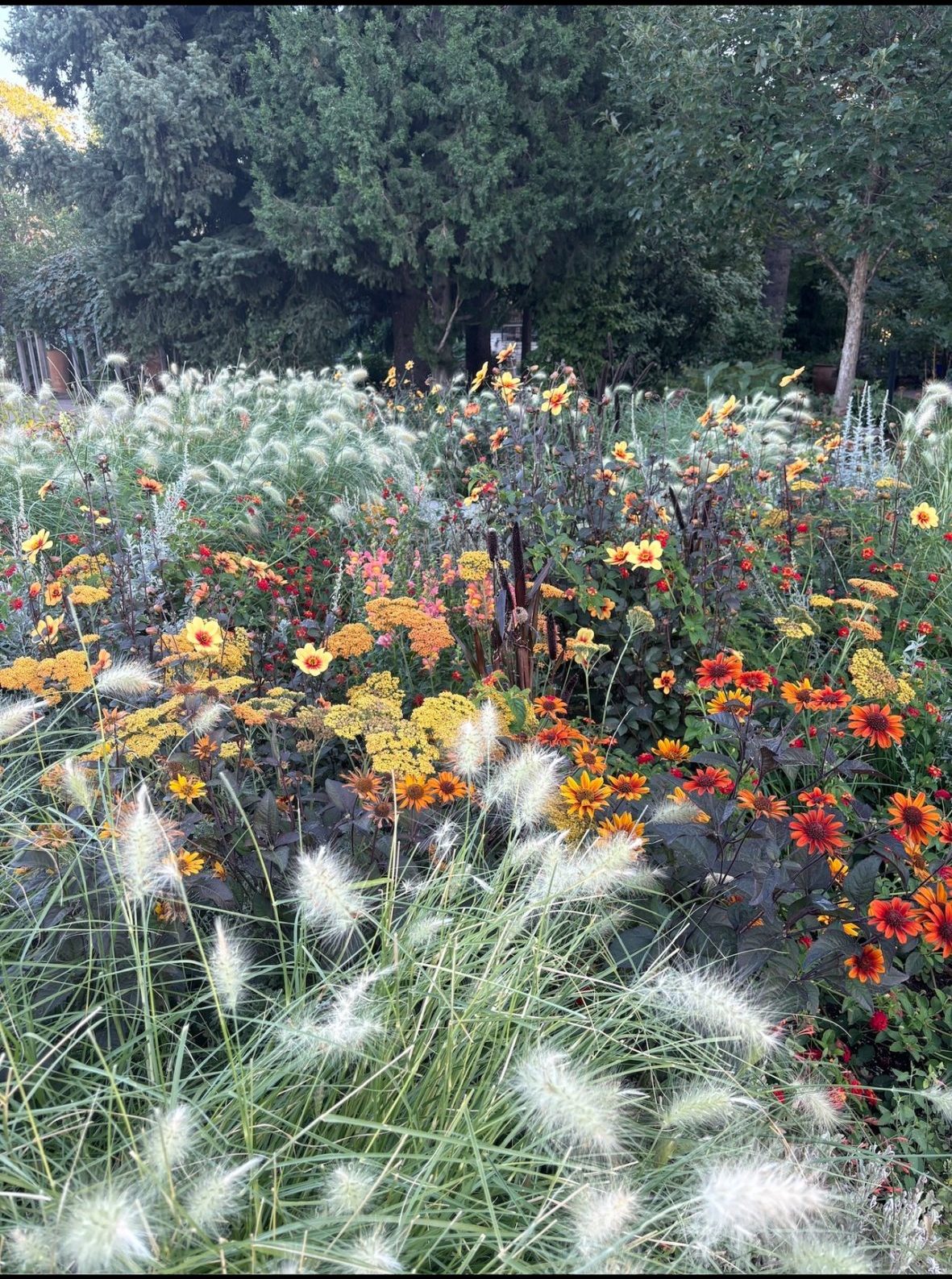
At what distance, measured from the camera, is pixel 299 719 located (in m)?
1.88

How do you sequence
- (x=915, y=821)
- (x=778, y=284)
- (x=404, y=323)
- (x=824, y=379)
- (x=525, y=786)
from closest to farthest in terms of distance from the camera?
(x=525, y=786), (x=915, y=821), (x=404, y=323), (x=778, y=284), (x=824, y=379)

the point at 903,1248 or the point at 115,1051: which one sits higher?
the point at 115,1051

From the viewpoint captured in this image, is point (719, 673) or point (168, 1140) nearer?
point (168, 1140)

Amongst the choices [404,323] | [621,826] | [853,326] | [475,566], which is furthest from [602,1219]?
[404,323]

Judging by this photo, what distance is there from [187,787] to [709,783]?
1.09 m

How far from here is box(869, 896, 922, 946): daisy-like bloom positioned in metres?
1.66

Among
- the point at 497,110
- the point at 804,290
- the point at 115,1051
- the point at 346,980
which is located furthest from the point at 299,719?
the point at 804,290

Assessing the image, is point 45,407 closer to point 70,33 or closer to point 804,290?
point 70,33

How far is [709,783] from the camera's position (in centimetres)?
185

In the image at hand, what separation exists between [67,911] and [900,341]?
15.1 meters

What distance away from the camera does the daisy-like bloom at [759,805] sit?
178 cm

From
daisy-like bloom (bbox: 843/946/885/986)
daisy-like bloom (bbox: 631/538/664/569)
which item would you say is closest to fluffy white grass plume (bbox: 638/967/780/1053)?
daisy-like bloom (bbox: 843/946/885/986)

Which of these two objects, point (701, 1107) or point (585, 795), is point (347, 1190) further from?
point (585, 795)

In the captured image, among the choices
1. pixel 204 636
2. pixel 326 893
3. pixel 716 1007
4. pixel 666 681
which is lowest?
pixel 666 681
